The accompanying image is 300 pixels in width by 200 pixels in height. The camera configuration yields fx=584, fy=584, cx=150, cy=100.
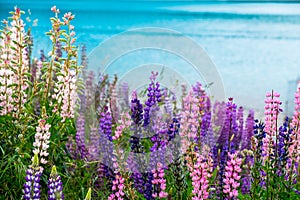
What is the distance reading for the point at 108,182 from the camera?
2.34 metres

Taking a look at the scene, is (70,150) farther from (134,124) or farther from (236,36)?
(236,36)

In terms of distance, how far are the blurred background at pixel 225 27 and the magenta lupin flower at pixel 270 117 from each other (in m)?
4.77

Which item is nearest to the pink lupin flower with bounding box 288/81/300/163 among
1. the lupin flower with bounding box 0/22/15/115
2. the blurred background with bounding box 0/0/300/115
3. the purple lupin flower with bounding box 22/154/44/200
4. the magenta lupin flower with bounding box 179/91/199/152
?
the magenta lupin flower with bounding box 179/91/199/152

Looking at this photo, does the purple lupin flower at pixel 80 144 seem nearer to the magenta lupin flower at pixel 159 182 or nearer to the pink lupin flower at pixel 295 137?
the magenta lupin flower at pixel 159 182

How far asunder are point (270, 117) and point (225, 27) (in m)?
7.87

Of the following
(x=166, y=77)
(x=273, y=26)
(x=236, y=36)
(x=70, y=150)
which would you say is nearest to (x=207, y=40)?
(x=236, y=36)

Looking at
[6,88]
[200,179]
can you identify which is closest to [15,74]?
[6,88]

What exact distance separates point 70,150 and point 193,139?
0.57 m

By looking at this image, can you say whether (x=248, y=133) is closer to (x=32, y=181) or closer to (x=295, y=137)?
(x=295, y=137)

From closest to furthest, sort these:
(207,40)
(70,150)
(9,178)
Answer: (9,178) → (70,150) → (207,40)

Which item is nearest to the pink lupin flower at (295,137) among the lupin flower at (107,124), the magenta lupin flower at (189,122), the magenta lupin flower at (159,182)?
the magenta lupin flower at (189,122)

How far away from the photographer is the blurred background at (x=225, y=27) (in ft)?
25.4

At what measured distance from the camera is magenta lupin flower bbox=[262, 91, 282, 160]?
A: 1.94 m

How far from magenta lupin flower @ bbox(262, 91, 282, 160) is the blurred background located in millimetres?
4766
